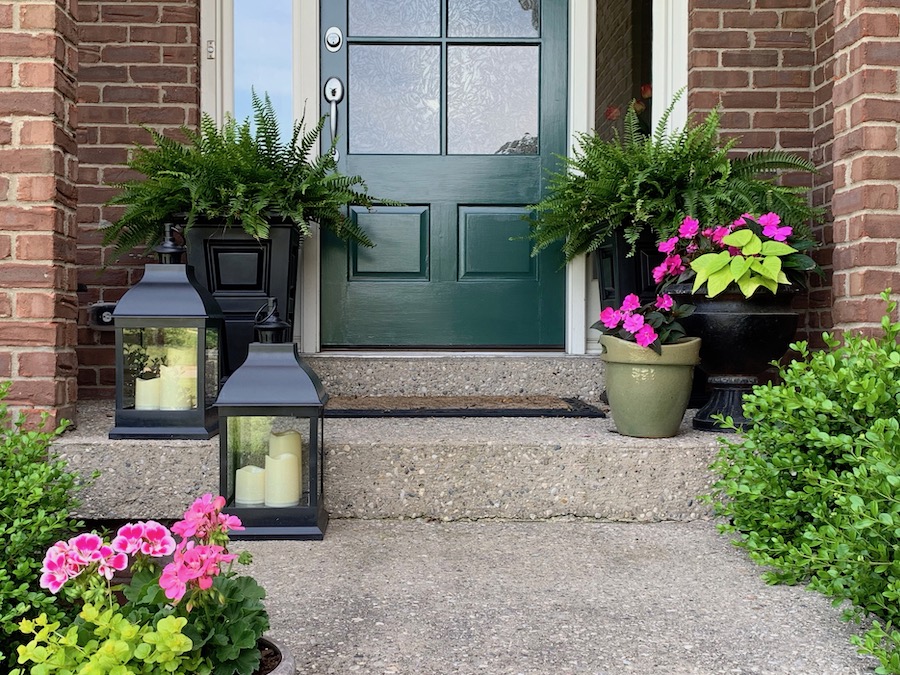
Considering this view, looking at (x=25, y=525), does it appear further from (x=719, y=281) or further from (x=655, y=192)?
(x=655, y=192)

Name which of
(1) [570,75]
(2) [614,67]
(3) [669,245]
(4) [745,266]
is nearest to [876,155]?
(4) [745,266]

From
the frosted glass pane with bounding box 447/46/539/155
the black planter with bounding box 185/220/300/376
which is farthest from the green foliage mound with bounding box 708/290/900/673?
the frosted glass pane with bounding box 447/46/539/155

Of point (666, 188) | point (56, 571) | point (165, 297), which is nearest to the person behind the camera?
point (56, 571)

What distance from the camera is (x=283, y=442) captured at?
69.8 inches

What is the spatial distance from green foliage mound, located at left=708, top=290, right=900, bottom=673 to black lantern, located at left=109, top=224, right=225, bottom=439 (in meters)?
1.32

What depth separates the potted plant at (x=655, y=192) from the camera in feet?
7.98

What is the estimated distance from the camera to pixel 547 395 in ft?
9.41

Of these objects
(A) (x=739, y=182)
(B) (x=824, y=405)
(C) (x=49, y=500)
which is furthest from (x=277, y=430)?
(A) (x=739, y=182)

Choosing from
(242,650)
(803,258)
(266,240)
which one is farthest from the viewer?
(266,240)

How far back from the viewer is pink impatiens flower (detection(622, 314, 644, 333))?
206cm

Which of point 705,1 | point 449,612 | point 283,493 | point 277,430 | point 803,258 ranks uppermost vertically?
point 705,1

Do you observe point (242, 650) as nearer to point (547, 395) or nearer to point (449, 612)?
point (449, 612)

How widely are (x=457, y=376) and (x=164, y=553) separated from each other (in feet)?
6.01

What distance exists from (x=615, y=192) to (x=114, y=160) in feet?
6.07
